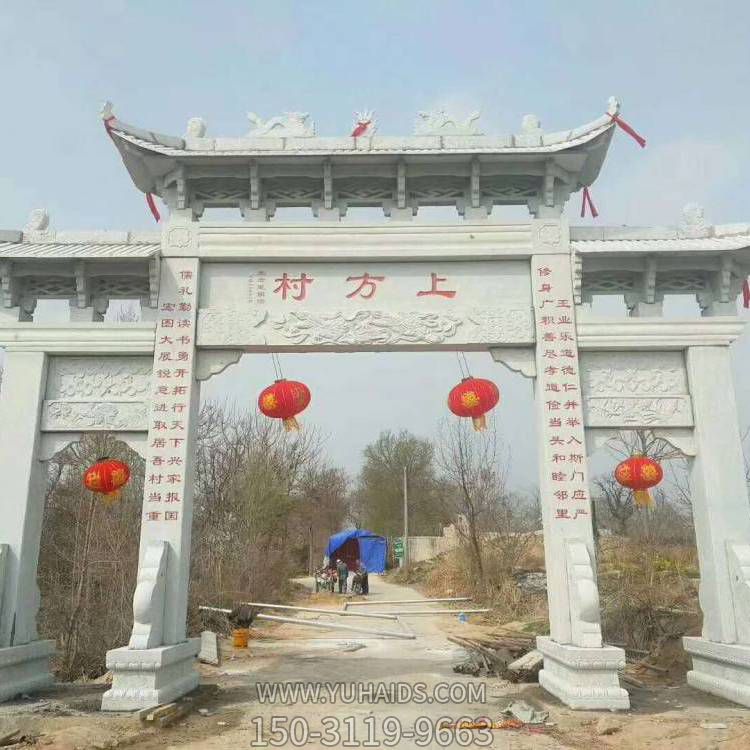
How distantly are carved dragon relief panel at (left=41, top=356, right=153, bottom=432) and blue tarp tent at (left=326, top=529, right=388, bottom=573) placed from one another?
15.0m

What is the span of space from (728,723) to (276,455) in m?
13.0

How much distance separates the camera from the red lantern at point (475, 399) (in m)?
5.41

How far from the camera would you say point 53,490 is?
925cm

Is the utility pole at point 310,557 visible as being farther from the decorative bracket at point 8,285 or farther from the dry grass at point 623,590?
the decorative bracket at point 8,285

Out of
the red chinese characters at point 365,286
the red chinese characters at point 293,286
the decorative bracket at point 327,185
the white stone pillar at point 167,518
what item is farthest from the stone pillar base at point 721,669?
the decorative bracket at point 327,185

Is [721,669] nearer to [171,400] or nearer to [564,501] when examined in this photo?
[564,501]

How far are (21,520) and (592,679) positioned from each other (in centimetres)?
465

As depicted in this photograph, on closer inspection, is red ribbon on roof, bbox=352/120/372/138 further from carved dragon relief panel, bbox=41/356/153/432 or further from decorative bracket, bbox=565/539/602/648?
decorative bracket, bbox=565/539/602/648

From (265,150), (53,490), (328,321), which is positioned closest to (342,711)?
(328,321)

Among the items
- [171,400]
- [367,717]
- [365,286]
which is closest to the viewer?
[367,717]

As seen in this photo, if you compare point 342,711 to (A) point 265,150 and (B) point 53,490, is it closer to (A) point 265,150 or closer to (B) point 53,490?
(A) point 265,150

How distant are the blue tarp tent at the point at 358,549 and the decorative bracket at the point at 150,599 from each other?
14979 millimetres

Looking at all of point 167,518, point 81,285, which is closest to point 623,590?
point 167,518

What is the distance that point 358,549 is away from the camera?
22.0 m
